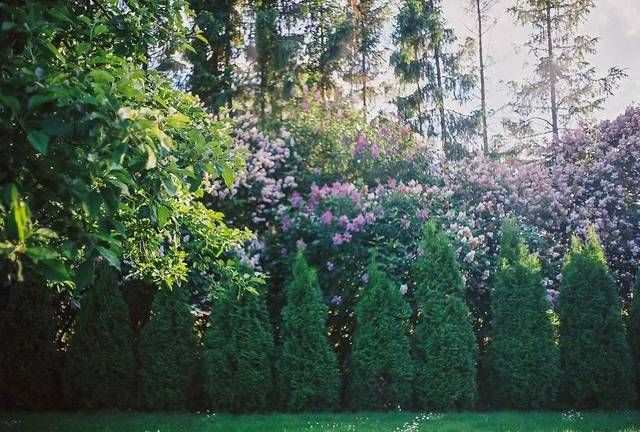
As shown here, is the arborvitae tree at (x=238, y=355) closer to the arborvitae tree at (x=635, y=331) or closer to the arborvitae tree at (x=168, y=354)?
the arborvitae tree at (x=168, y=354)

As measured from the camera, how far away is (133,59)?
14.7ft

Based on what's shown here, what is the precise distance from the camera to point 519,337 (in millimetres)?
8031

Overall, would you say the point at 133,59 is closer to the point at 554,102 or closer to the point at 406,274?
the point at 406,274

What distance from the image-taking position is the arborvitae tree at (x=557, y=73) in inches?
726

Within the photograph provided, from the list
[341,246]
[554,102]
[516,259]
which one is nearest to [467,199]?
[516,259]

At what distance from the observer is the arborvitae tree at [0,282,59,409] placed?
795 cm

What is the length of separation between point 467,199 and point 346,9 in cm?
1088

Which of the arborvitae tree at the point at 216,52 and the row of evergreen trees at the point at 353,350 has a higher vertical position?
the arborvitae tree at the point at 216,52

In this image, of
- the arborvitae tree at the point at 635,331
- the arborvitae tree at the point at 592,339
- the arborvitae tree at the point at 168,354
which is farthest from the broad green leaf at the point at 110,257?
the arborvitae tree at the point at 635,331

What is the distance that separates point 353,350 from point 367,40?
13.5m

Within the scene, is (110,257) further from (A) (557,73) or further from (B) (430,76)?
(A) (557,73)

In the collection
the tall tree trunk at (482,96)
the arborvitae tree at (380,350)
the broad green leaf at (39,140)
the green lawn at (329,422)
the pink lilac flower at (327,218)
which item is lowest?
the green lawn at (329,422)

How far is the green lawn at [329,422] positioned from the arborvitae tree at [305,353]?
0.40 m

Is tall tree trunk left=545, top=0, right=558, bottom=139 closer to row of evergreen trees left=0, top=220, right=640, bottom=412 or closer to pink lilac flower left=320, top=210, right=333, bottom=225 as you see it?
row of evergreen trees left=0, top=220, right=640, bottom=412
